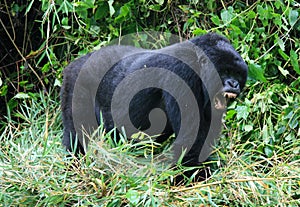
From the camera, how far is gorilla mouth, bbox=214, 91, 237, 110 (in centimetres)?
264

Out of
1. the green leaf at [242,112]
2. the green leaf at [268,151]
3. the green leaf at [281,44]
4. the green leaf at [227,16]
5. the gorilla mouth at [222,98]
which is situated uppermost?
the green leaf at [227,16]

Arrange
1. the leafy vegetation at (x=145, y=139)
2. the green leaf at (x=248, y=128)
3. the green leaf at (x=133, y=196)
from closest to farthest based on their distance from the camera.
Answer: the green leaf at (x=133, y=196) < the leafy vegetation at (x=145, y=139) < the green leaf at (x=248, y=128)

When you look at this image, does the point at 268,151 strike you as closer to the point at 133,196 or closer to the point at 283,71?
the point at 283,71

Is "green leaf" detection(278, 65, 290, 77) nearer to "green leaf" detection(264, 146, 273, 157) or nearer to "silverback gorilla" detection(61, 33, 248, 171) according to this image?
"green leaf" detection(264, 146, 273, 157)

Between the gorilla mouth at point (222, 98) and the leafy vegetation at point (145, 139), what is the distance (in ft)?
0.64

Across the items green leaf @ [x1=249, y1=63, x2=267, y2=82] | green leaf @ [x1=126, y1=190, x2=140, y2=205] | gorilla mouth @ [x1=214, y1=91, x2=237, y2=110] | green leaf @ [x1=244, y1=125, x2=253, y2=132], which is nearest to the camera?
green leaf @ [x1=126, y1=190, x2=140, y2=205]

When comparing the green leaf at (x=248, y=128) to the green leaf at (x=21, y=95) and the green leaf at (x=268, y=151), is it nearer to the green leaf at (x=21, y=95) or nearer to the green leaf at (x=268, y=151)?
the green leaf at (x=268, y=151)

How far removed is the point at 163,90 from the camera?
9.40 ft

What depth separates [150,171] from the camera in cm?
253

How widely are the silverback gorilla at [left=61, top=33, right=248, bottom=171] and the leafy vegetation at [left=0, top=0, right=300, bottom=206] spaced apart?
5.2 inches

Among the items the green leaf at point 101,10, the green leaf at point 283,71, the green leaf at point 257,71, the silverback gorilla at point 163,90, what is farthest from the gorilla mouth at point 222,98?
the green leaf at point 101,10

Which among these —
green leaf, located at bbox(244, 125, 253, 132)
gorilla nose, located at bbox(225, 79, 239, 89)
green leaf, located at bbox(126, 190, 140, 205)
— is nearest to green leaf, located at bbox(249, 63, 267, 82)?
green leaf, located at bbox(244, 125, 253, 132)

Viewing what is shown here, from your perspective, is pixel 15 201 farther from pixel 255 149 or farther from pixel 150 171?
pixel 255 149

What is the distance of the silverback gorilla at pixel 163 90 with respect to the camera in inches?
107
